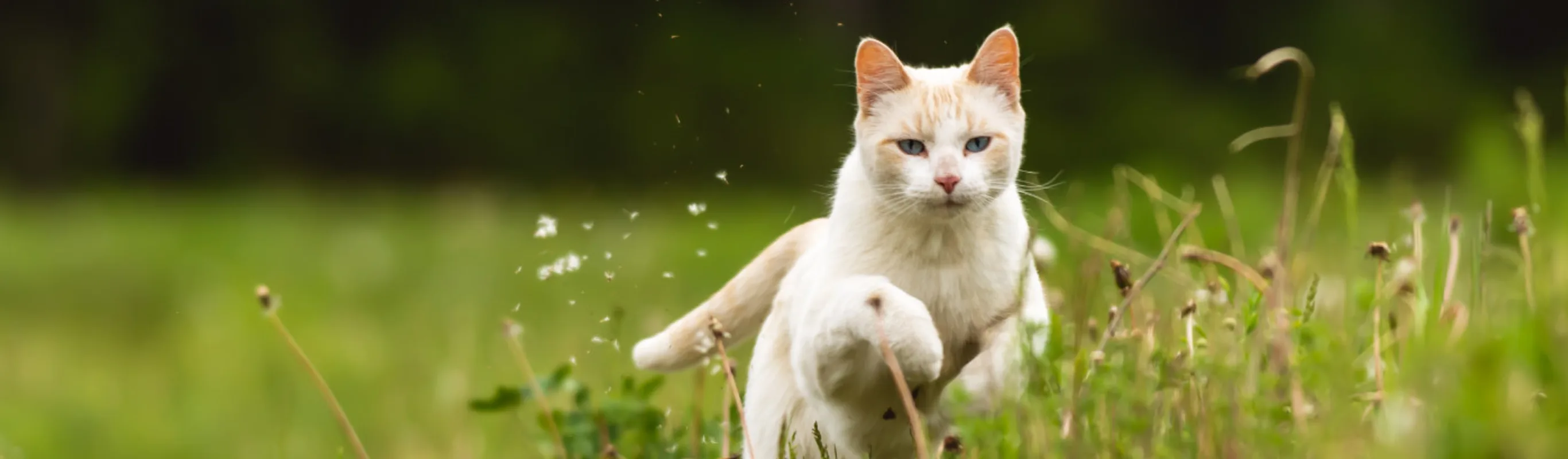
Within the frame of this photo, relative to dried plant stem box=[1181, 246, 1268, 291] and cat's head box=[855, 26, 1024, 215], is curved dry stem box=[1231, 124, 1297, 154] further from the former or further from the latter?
cat's head box=[855, 26, 1024, 215]

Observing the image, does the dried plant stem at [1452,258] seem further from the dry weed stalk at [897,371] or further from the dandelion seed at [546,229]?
the dandelion seed at [546,229]

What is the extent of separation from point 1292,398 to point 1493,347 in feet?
1.14

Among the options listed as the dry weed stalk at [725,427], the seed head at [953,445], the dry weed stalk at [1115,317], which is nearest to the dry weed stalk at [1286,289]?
the dry weed stalk at [1115,317]

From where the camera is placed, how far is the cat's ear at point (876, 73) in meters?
2.28

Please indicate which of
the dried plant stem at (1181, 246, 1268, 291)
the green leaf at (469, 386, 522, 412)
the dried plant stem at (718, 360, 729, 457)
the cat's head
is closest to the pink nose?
the cat's head

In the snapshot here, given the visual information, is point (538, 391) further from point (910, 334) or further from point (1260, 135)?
point (1260, 135)

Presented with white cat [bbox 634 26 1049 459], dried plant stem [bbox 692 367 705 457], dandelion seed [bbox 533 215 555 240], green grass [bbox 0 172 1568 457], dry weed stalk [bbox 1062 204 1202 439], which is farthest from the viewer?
dried plant stem [bbox 692 367 705 457]

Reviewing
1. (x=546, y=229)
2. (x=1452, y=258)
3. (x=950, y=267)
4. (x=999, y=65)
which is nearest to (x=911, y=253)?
(x=950, y=267)

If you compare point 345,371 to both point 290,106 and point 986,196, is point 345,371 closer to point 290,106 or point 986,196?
point 986,196

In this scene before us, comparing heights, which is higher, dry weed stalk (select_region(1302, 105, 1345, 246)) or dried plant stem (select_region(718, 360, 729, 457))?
dry weed stalk (select_region(1302, 105, 1345, 246))

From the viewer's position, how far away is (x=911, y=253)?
2.21 m

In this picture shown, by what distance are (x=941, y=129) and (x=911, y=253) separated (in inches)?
6.7

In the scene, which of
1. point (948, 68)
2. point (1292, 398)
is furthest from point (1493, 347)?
point (948, 68)

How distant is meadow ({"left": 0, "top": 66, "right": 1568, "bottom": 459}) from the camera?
1.78 m
